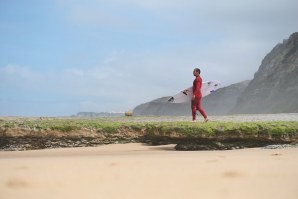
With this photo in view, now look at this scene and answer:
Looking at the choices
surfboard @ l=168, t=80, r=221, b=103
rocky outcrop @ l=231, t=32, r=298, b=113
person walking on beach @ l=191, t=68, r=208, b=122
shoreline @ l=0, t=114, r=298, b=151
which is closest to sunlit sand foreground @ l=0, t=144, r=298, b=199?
shoreline @ l=0, t=114, r=298, b=151

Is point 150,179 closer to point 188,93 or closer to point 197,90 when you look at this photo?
point 197,90

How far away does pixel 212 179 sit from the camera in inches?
106

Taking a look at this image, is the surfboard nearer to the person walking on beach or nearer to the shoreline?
the person walking on beach

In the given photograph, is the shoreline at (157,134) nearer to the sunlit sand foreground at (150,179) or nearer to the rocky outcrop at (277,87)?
the sunlit sand foreground at (150,179)

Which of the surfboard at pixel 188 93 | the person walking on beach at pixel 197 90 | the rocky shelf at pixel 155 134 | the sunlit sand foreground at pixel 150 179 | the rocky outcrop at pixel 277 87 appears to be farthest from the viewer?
the rocky outcrop at pixel 277 87

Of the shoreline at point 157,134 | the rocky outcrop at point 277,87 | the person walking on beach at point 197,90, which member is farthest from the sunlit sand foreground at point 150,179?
the rocky outcrop at point 277,87

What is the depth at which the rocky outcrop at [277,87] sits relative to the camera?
48.7 m

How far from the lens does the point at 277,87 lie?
5244 cm

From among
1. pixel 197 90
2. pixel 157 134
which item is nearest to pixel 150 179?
pixel 157 134

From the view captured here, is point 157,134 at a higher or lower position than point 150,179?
higher

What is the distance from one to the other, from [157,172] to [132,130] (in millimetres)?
3956

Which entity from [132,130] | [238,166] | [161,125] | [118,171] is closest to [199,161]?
[238,166]

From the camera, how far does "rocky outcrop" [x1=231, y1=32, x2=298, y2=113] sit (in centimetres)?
4866

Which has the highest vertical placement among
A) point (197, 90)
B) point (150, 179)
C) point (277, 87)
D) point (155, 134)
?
point (277, 87)
